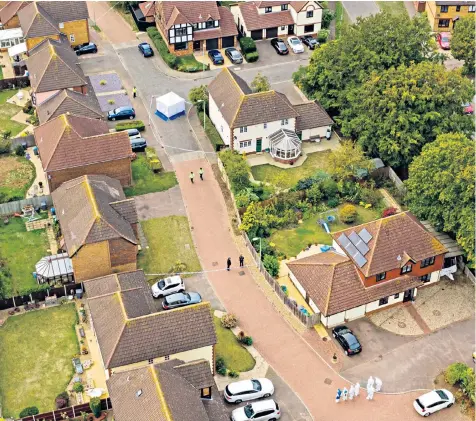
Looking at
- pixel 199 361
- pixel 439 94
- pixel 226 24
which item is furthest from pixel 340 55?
pixel 199 361

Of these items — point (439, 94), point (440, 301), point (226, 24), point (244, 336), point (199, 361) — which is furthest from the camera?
point (226, 24)

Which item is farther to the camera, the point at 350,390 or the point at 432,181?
the point at 432,181

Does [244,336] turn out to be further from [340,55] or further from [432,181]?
[340,55]

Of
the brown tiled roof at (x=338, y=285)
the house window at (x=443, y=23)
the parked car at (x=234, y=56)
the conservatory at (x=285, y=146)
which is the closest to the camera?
the brown tiled roof at (x=338, y=285)

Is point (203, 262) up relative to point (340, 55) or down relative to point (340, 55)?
down

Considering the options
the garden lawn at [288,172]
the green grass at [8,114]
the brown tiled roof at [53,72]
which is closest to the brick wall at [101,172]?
the garden lawn at [288,172]

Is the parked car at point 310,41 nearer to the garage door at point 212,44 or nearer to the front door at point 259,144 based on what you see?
the garage door at point 212,44

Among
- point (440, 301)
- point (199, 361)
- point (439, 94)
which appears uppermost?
point (439, 94)
